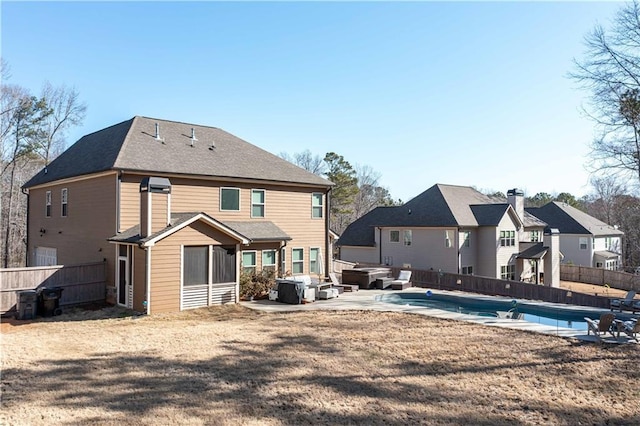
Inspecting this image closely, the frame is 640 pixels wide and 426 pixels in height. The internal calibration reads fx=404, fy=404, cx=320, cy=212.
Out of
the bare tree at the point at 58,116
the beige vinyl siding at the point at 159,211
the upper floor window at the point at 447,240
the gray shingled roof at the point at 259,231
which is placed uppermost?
the bare tree at the point at 58,116

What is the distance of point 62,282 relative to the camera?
50.6ft

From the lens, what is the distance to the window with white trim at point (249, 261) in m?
18.1

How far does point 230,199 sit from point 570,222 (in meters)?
38.7

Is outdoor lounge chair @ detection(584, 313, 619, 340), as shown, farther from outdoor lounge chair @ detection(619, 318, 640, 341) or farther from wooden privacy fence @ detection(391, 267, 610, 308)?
wooden privacy fence @ detection(391, 267, 610, 308)

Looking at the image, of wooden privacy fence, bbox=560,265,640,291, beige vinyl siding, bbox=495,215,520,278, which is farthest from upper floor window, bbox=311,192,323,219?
wooden privacy fence, bbox=560,265,640,291

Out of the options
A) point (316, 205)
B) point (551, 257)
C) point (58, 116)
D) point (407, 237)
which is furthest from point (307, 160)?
point (316, 205)

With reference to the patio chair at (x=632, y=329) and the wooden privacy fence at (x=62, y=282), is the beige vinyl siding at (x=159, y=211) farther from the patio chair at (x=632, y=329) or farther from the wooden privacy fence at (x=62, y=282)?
the patio chair at (x=632, y=329)

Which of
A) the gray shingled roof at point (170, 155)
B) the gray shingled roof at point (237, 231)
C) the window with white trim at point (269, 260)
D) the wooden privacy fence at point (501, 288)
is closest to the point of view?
the gray shingled roof at point (237, 231)

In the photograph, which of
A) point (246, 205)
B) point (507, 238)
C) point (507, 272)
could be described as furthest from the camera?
point (507, 272)

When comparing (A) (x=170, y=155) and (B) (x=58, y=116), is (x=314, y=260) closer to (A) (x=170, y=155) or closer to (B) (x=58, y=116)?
(A) (x=170, y=155)

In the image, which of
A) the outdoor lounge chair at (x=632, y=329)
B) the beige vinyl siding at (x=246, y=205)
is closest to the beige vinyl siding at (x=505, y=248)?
the beige vinyl siding at (x=246, y=205)

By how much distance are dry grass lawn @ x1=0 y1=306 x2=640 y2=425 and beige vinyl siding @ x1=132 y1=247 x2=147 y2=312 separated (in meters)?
1.60

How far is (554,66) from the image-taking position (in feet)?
49.4

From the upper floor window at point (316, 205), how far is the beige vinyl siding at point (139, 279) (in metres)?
9.89
